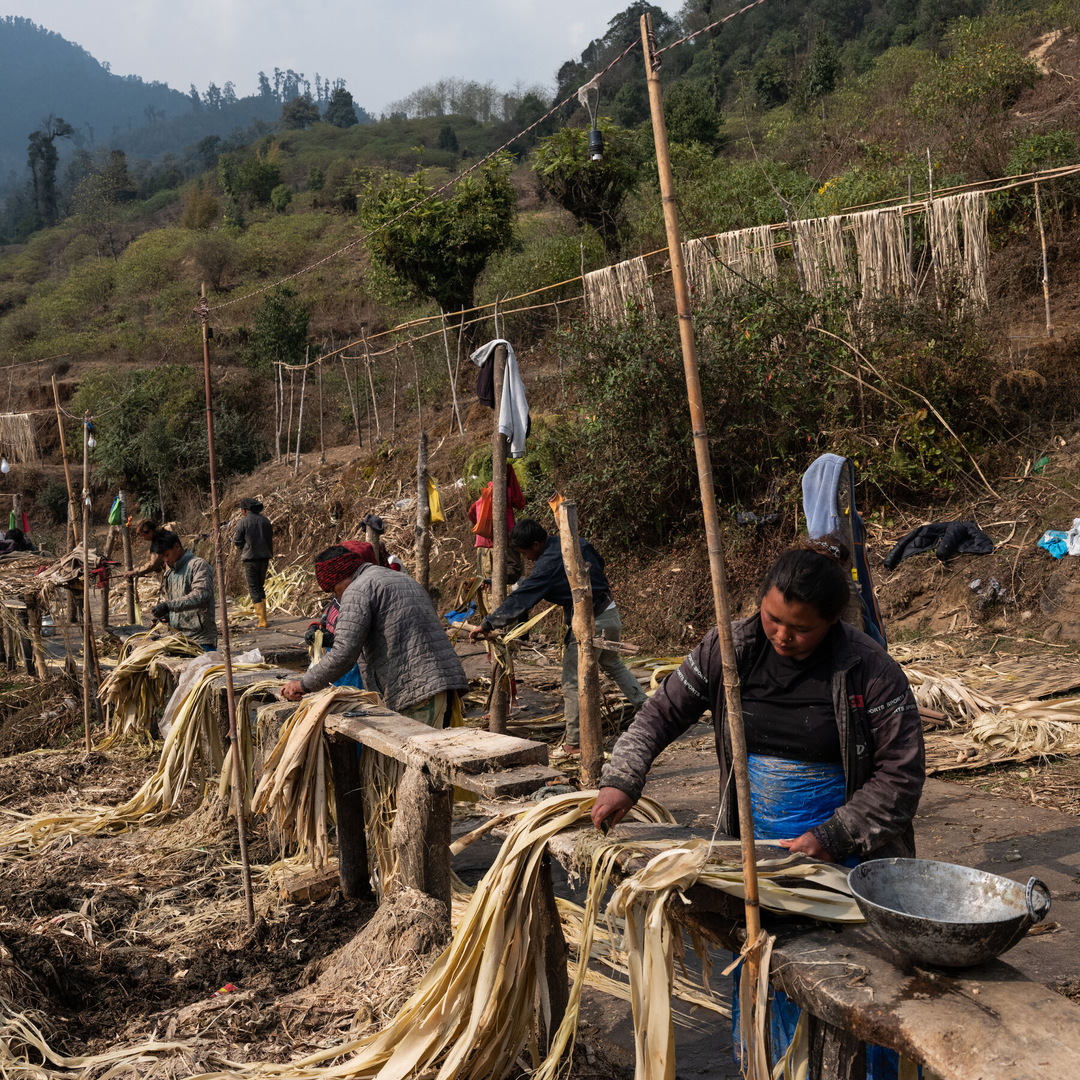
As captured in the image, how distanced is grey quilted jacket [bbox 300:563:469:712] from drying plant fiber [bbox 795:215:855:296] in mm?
6732

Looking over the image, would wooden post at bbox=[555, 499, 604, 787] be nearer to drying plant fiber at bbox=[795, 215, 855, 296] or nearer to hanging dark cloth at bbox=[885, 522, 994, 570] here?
hanging dark cloth at bbox=[885, 522, 994, 570]

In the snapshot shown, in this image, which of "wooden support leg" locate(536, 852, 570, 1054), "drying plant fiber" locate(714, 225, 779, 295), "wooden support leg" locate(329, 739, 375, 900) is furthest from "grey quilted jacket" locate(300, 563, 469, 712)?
"drying plant fiber" locate(714, 225, 779, 295)

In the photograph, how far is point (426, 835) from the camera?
337 cm

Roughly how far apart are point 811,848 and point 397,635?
2.60 metres

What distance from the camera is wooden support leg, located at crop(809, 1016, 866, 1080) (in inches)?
69.6

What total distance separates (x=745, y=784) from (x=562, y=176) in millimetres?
16222

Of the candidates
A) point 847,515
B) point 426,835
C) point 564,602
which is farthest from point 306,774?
point 847,515

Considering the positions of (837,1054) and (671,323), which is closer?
(837,1054)

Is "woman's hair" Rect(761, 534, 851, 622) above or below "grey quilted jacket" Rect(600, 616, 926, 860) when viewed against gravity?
above

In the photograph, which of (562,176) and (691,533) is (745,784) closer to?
(691,533)

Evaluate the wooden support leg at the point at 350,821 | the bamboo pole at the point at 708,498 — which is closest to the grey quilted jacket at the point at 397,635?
the wooden support leg at the point at 350,821

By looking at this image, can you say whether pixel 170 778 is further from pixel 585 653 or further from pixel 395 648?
pixel 585 653

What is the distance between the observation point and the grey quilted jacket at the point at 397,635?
4.31 m

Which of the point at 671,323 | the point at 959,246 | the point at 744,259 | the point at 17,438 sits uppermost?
the point at 17,438
